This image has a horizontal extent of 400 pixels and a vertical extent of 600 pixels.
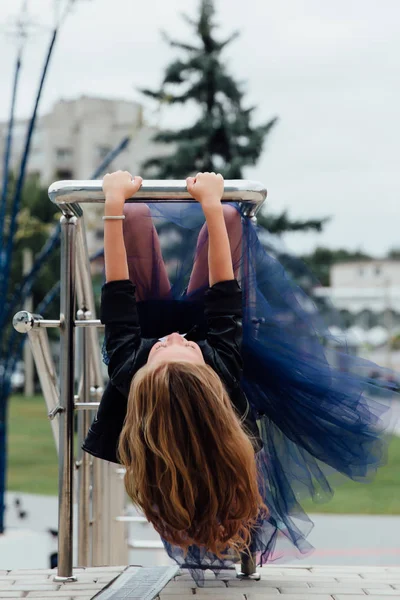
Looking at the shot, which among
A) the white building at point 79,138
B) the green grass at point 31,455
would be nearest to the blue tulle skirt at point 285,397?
the green grass at point 31,455

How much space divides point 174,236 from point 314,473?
834 mm

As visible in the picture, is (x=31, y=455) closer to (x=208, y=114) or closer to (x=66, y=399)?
(x=208, y=114)

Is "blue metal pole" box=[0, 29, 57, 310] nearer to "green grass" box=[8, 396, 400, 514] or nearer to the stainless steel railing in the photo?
the stainless steel railing

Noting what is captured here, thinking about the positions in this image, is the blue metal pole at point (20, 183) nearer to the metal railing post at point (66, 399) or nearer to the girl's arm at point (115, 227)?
the metal railing post at point (66, 399)

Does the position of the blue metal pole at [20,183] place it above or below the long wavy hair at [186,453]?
above

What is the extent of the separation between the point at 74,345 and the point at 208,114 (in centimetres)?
1529

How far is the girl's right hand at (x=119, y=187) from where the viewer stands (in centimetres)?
223

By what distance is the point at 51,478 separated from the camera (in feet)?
44.7

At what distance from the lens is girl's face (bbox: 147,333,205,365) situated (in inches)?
77.5

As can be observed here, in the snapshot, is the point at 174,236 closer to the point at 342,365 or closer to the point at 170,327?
the point at 170,327

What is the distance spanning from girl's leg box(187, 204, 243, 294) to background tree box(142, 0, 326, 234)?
14.4 metres

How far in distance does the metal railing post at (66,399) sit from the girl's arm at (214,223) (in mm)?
479

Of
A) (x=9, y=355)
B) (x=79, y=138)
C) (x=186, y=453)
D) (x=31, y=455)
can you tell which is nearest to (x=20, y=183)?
(x=9, y=355)

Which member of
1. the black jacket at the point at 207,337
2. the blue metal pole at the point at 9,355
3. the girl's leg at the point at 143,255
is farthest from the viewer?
the blue metal pole at the point at 9,355
